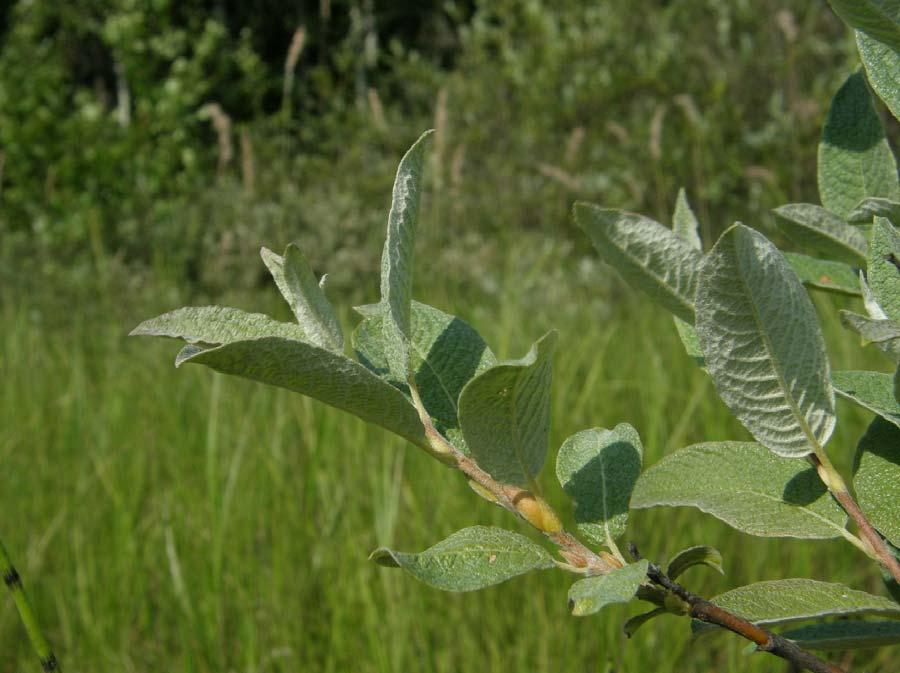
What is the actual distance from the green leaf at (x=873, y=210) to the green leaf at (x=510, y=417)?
5.9 inches

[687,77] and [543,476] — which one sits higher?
[687,77]

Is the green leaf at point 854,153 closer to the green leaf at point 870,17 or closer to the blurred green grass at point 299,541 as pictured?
the green leaf at point 870,17

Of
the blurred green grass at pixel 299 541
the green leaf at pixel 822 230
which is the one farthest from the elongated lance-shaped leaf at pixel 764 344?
the blurred green grass at pixel 299 541

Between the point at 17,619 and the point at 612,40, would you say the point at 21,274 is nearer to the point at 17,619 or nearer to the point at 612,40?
the point at 612,40

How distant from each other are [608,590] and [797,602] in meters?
0.10

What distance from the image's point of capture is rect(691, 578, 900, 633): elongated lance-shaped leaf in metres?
0.32

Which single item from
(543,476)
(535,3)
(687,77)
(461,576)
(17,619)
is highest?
(535,3)

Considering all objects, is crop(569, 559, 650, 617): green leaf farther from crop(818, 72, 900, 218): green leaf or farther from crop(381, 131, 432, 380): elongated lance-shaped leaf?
crop(818, 72, 900, 218): green leaf

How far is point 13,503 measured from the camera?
182cm

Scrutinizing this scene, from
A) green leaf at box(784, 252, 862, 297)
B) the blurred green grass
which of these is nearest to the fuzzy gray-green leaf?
green leaf at box(784, 252, 862, 297)

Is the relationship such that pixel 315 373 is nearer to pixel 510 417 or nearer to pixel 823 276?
pixel 510 417

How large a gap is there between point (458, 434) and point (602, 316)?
3.32 metres

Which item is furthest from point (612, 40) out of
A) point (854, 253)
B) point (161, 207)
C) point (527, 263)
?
A: point (854, 253)

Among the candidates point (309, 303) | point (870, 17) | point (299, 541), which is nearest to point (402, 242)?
point (309, 303)
